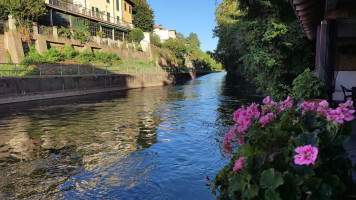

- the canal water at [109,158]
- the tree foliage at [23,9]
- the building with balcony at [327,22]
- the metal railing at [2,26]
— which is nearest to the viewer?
the canal water at [109,158]

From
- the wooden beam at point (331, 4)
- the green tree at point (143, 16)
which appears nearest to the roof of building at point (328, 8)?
the wooden beam at point (331, 4)

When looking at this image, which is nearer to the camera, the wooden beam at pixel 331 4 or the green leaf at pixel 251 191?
the green leaf at pixel 251 191

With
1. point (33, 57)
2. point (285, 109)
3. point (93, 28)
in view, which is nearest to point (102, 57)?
point (93, 28)

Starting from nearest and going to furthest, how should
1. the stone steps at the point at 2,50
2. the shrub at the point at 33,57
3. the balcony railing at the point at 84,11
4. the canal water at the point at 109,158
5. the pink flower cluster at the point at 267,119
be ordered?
the pink flower cluster at the point at 267,119, the canal water at the point at 109,158, the stone steps at the point at 2,50, the shrub at the point at 33,57, the balcony railing at the point at 84,11

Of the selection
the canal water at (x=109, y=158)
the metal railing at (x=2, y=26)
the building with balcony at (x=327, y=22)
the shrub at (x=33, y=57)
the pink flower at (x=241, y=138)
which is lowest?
the canal water at (x=109, y=158)

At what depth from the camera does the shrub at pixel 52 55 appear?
2733cm

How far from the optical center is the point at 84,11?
1537 inches

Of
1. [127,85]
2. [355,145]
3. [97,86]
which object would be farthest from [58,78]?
[355,145]

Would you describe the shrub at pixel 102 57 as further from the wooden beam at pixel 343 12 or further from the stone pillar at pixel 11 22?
the wooden beam at pixel 343 12

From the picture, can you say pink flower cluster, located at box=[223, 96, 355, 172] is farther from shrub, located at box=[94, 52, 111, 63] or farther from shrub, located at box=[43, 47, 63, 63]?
shrub, located at box=[94, 52, 111, 63]

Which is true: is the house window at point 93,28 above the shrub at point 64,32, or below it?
above

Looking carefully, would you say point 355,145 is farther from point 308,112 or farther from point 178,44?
point 178,44

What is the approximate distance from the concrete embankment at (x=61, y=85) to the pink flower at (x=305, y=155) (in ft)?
60.5

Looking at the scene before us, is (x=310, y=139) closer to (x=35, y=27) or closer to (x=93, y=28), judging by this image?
→ (x=35, y=27)
